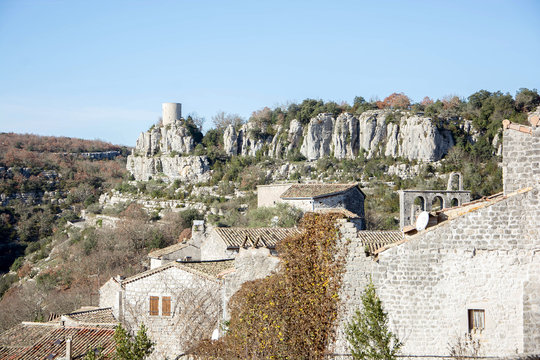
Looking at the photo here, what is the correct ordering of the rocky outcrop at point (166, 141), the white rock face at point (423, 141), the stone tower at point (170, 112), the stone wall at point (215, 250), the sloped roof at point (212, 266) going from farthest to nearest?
the stone tower at point (170, 112), the rocky outcrop at point (166, 141), the white rock face at point (423, 141), the stone wall at point (215, 250), the sloped roof at point (212, 266)

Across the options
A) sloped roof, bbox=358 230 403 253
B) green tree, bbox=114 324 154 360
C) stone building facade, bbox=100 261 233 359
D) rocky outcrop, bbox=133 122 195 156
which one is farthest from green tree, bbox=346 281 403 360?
rocky outcrop, bbox=133 122 195 156

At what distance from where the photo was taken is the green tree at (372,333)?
9.87 m

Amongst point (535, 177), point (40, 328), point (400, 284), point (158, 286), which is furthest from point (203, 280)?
point (535, 177)

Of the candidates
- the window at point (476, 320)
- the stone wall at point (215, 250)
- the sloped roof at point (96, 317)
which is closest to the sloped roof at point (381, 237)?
the stone wall at point (215, 250)

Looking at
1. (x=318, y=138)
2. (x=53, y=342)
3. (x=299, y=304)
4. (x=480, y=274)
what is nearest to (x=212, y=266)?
(x=53, y=342)

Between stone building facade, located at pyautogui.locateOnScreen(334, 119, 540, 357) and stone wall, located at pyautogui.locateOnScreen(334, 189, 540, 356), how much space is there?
16mm

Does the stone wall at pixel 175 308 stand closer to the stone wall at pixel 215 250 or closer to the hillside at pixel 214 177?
the stone wall at pixel 215 250

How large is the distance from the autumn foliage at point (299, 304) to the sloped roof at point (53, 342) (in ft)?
28.1

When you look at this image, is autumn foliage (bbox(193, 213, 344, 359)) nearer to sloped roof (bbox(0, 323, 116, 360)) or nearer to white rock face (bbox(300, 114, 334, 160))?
sloped roof (bbox(0, 323, 116, 360))

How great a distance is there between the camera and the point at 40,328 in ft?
76.8

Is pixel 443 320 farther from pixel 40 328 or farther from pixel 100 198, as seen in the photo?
pixel 100 198

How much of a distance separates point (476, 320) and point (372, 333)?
1.80 m

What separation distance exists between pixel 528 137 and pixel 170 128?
2824 inches

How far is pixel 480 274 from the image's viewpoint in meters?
9.86
